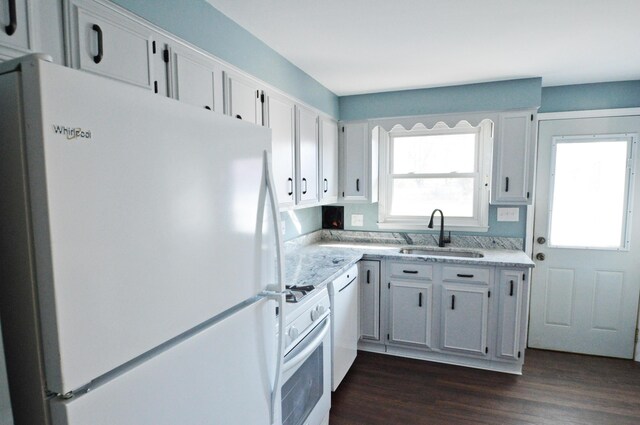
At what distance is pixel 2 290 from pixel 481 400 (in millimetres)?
2747

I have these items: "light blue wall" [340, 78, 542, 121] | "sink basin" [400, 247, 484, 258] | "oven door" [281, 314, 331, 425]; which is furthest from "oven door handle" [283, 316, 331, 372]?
"light blue wall" [340, 78, 542, 121]

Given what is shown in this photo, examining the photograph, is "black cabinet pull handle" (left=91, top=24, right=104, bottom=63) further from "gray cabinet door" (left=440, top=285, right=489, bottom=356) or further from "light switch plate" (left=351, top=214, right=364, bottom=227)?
"light switch plate" (left=351, top=214, right=364, bottom=227)

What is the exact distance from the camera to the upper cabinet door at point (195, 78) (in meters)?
1.55

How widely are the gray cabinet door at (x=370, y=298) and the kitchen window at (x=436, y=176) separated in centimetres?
66

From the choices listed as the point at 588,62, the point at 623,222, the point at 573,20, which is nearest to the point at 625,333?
the point at 623,222

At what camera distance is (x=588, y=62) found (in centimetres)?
266

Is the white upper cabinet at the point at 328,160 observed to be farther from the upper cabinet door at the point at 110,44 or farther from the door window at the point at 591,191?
the door window at the point at 591,191

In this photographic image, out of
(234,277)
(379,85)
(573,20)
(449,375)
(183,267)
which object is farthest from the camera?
(379,85)

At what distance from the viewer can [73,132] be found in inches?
24.7

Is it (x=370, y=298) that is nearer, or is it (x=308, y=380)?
(x=308, y=380)

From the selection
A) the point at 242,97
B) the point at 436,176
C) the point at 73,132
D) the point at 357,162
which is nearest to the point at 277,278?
the point at 73,132

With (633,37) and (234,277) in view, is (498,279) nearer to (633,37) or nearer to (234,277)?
(633,37)

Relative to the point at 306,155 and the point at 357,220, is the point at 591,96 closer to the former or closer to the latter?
the point at 357,220

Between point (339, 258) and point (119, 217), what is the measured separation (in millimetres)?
2203
